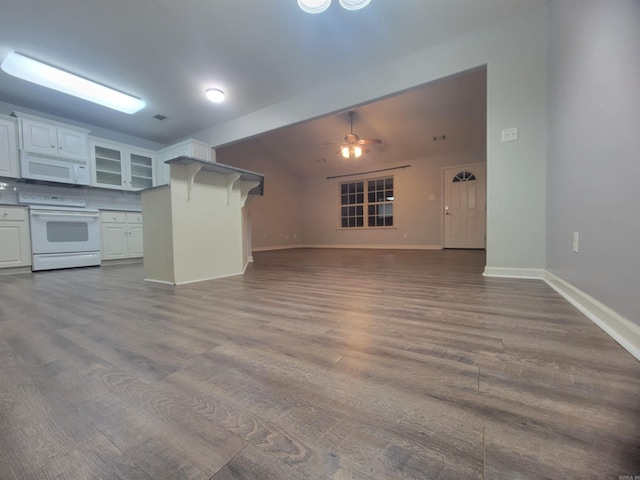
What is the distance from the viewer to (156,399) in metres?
0.74

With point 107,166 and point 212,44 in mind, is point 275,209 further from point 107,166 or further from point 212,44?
point 212,44

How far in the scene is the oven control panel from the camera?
389 centimetres

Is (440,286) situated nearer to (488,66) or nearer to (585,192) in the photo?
(585,192)

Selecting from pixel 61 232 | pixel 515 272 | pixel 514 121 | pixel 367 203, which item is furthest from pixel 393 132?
pixel 61 232

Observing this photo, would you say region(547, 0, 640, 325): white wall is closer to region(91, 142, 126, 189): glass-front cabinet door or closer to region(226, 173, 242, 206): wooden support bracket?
region(226, 173, 242, 206): wooden support bracket

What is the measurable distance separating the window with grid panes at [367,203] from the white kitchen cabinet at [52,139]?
19.7ft

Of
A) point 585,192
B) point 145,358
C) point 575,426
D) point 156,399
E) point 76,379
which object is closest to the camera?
point 575,426

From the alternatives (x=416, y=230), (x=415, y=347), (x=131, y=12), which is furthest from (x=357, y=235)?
(x=415, y=347)

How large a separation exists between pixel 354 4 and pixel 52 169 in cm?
460

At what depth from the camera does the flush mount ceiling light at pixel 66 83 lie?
3.04m

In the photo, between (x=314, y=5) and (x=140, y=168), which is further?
(x=140, y=168)

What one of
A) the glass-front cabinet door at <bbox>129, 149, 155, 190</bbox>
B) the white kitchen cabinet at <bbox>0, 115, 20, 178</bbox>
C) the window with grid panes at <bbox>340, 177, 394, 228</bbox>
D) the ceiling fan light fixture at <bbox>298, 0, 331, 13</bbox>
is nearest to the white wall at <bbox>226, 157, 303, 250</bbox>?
the window with grid panes at <bbox>340, 177, 394, 228</bbox>

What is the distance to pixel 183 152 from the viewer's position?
4844mm

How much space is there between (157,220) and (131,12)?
1.91 metres
